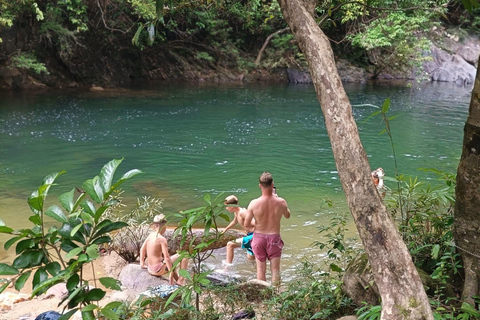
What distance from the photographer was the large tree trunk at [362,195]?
6.88 ft

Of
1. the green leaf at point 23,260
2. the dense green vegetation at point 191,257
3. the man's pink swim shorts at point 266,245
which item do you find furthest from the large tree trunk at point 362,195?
the man's pink swim shorts at point 266,245

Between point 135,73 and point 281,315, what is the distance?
88.1 feet

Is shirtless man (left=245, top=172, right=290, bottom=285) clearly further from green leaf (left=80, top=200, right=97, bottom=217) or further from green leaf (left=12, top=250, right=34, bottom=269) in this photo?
green leaf (left=12, top=250, right=34, bottom=269)

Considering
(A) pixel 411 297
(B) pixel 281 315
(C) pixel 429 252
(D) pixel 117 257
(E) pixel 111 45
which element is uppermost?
(E) pixel 111 45

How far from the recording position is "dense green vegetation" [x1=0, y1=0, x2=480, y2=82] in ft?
67.7

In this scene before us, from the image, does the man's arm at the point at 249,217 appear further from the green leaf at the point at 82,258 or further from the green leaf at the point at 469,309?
the green leaf at the point at 82,258

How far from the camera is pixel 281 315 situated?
3.46m

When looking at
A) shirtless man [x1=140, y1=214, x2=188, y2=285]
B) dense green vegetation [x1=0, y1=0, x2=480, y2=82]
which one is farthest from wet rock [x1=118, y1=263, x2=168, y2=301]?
dense green vegetation [x1=0, y1=0, x2=480, y2=82]

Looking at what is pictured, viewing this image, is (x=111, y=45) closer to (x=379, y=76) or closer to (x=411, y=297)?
(x=379, y=76)

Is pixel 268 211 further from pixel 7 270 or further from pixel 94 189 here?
pixel 7 270

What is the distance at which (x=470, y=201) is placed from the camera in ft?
9.78

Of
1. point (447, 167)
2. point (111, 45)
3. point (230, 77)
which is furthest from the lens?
point (230, 77)

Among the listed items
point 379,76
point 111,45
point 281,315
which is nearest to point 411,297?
point 281,315

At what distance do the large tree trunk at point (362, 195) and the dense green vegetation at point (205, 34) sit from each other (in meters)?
15.9
